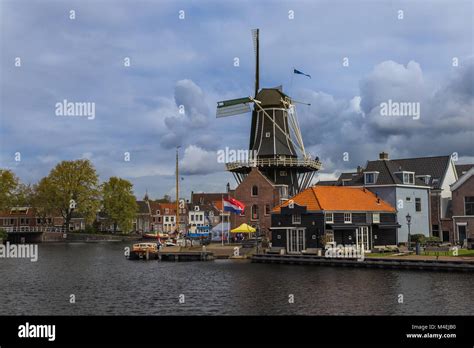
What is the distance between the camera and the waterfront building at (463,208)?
6462 cm

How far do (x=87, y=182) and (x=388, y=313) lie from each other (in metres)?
103

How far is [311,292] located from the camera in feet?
118

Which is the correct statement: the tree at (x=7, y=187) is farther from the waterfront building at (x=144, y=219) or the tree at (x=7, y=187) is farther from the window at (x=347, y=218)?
the window at (x=347, y=218)

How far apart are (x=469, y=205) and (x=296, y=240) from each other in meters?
21.3

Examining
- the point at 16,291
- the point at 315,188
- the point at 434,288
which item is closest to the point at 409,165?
the point at 315,188

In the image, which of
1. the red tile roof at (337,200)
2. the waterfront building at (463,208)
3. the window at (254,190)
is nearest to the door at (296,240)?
the red tile roof at (337,200)

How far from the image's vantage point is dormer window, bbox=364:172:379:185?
226 feet

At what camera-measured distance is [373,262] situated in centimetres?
4988

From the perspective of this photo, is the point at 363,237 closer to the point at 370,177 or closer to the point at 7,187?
the point at 370,177

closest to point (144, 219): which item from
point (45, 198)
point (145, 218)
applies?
point (145, 218)

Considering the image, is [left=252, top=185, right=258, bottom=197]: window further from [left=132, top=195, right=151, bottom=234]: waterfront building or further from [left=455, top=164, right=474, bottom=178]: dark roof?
[left=132, top=195, right=151, bottom=234]: waterfront building

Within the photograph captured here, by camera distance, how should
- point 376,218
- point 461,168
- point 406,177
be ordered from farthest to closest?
point 461,168, point 406,177, point 376,218

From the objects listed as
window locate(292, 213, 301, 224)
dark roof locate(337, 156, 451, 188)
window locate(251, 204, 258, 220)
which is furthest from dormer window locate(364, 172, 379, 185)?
window locate(251, 204, 258, 220)
